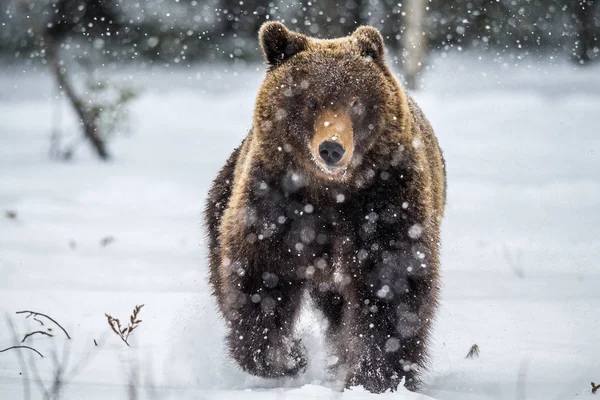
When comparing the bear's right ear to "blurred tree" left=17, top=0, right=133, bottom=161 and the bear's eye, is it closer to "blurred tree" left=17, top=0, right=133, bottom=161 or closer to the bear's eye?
the bear's eye

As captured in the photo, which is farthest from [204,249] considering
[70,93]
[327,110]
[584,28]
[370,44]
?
[584,28]

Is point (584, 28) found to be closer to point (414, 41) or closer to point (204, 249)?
point (414, 41)

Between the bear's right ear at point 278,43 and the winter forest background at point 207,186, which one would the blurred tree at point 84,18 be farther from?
the bear's right ear at point 278,43

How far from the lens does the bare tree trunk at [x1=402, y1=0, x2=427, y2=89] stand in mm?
12625

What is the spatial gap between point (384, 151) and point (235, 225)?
748 millimetres

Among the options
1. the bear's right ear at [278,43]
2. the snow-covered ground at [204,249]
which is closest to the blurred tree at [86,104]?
the snow-covered ground at [204,249]

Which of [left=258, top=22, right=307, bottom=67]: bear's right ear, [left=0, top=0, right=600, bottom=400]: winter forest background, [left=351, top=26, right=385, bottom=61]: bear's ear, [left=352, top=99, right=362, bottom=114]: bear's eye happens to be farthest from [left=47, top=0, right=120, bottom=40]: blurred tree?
[left=352, top=99, right=362, bottom=114]: bear's eye

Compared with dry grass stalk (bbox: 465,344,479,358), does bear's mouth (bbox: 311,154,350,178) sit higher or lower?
higher

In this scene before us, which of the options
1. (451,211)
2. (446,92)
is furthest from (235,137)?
(451,211)

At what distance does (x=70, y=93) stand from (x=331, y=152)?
745 cm

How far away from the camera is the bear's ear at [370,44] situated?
353 cm

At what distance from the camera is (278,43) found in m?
3.53

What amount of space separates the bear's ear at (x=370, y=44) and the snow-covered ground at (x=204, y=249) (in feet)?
4.87

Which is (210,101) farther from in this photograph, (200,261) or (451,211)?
(200,261)
